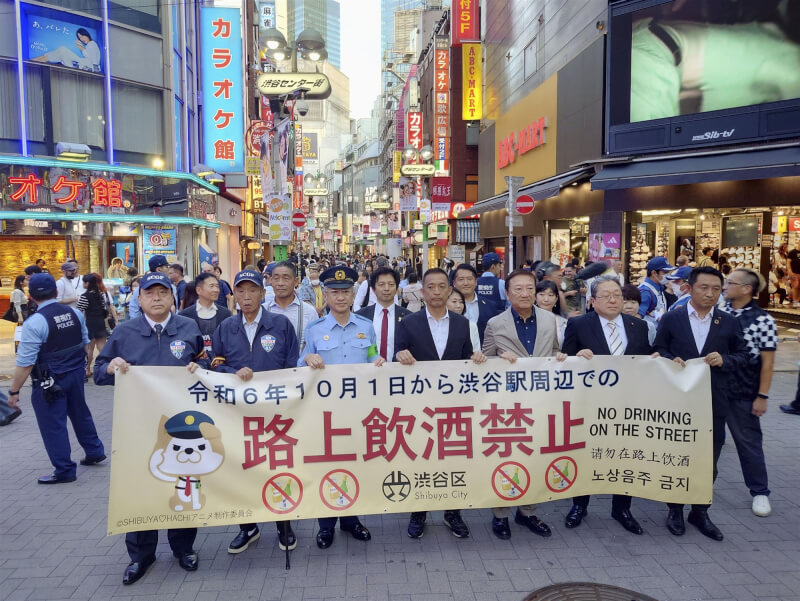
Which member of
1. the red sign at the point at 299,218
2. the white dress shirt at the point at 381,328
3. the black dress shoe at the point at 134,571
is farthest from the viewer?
the red sign at the point at 299,218

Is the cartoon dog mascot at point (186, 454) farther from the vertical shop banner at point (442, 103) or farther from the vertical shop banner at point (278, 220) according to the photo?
the vertical shop banner at point (442, 103)

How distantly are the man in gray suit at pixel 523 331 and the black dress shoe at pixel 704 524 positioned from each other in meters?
1.23

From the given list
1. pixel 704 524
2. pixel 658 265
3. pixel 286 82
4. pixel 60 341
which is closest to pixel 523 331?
pixel 704 524

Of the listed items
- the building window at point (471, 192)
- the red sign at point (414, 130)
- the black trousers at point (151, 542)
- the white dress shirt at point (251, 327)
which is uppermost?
the red sign at point (414, 130)

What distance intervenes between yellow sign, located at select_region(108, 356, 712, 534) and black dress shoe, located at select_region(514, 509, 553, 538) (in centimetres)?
33

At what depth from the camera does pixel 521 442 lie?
15.4 feet

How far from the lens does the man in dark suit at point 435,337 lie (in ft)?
15.9

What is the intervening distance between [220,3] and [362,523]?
35.8 meters

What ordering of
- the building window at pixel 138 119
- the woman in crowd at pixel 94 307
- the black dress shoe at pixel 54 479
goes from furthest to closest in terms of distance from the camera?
1. the building window at pixel 138 119
2. the woman in crowd at pixel 94 307
3. the black dress shoe at pixel 54 479

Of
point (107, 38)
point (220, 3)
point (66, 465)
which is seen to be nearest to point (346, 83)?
point (220, 3)

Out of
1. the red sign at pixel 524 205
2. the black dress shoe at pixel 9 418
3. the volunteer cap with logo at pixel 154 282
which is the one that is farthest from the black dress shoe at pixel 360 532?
the red sign at pixel 524 205

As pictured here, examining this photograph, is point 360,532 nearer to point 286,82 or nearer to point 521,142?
point 286,82

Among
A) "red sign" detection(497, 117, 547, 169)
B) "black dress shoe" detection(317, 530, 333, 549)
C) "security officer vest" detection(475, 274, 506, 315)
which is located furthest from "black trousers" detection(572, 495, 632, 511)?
"red sign" detection(497, 117, 547, 169)

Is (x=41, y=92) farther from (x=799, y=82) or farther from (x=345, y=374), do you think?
(x=799, y=82)
